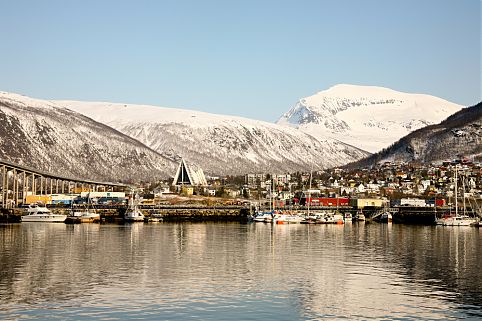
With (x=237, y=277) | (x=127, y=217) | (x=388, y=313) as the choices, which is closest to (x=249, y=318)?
(x=388, y=313)

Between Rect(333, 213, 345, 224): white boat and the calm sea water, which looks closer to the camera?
the calm sea water

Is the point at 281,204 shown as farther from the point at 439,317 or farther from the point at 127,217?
the point at 439,317

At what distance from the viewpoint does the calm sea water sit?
128 feet

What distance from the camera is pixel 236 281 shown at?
48.9 meters

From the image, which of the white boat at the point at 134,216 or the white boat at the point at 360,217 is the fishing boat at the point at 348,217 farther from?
the white boat at the point at 134,216

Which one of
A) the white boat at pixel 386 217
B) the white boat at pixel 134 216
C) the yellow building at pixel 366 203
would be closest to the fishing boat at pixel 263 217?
the white boat at pixel 134 216

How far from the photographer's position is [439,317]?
37.7m

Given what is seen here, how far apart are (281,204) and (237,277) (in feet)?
442

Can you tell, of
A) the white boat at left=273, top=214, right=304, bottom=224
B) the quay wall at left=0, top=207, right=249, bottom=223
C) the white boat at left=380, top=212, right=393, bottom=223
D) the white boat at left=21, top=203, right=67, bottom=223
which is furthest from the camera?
the white boat at left=380, top=212, right=393, bottom=223

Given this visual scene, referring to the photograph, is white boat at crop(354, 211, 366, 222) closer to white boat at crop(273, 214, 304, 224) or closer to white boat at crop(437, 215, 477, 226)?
white boat at crop(273, 214, 304, 224)

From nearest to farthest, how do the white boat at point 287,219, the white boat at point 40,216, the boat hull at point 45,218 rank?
the boat hull at point 45,218 → the white boat at point 40,216 → the white boat at point 287,219

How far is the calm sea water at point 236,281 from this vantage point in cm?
3894

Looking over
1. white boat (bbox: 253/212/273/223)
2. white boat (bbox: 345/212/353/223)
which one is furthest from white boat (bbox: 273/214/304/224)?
white boat (bbox: 345/212/353/223)

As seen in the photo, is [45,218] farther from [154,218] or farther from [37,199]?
[37,199]
